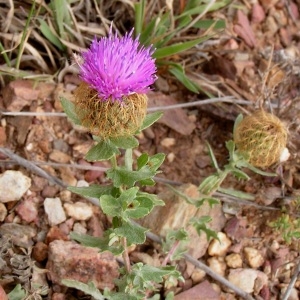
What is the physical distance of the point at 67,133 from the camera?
3012 mm

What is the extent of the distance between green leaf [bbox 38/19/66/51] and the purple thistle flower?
1085 millimetres

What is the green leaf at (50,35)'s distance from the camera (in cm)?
298

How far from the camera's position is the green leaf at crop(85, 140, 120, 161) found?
2.03 meters

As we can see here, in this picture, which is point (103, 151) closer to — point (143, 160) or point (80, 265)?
point (143, 160)

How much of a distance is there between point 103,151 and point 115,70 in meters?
0.30

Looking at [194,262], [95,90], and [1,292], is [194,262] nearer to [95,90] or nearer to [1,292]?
[1,292]

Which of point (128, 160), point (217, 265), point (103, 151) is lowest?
point (217, 265)

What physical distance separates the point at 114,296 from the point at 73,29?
1521 mm

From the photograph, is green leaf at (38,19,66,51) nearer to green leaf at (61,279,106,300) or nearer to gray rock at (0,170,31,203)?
gray rock at (0,170,31,203)

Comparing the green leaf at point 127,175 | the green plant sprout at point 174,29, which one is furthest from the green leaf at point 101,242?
the green plant sprout at point 174,29

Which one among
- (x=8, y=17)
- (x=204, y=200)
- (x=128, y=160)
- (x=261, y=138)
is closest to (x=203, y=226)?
(x=204, y=200)

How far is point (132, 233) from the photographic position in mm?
2127

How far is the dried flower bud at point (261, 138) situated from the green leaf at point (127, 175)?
606 mm

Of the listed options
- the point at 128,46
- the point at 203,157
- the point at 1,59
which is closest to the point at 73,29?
the point at 1,59
